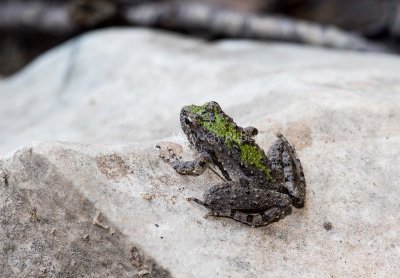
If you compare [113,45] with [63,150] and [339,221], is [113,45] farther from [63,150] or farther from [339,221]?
[339,221]

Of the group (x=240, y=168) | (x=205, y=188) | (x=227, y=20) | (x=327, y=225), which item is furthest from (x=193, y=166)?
(x=227, y=20)

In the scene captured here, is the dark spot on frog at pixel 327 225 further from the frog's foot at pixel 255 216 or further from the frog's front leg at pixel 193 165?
→ the frog's front leg at pixel 193 165

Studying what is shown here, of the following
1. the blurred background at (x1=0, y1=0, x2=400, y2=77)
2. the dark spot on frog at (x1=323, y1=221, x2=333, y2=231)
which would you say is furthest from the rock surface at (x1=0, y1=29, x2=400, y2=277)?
the blurred background at (x1=0, y1=0, x2=400, y2=77)

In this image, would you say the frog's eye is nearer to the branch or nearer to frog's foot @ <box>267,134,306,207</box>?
frog's foot @ <box>267,134,306,207</box>

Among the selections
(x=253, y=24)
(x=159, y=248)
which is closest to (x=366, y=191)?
(x=159, y=248)

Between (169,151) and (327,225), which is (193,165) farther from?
(327,225)
